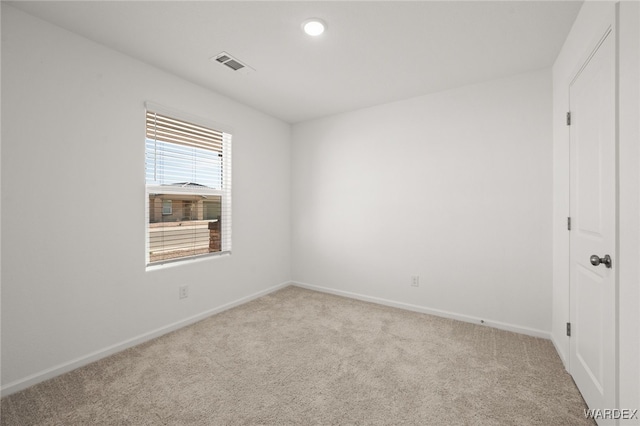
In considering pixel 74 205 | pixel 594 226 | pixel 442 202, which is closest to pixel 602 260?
pixel 594 226

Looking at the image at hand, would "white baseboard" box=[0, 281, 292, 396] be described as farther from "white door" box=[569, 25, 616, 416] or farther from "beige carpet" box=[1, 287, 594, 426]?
"white door" box=[569, 25, 616, 416]

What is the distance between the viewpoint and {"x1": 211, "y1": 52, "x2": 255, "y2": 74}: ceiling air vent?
2.41 metres

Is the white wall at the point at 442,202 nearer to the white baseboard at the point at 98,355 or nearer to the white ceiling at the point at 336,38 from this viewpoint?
the white ceiling at the point at 336,38

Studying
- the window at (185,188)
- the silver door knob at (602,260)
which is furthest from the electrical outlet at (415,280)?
the window at (185,188)

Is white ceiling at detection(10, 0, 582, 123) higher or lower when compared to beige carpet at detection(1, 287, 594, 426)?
higher

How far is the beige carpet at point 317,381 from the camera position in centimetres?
161

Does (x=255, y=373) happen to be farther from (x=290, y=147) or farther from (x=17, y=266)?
(x=290, y=147)

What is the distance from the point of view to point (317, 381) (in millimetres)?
1937

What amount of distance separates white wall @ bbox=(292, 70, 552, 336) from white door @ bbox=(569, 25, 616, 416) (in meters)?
0.69

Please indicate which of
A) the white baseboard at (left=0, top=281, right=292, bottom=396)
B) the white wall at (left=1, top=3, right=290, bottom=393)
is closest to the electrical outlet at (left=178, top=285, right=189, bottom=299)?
the white wall at (left=1, top=3, right=290, bottom=393)

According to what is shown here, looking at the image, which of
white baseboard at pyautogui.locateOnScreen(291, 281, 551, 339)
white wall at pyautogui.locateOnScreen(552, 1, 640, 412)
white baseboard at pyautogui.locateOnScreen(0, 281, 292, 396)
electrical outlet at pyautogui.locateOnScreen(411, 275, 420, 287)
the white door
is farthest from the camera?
electrical outlet at pyautogui.locateOnScreen(411, 275, 420, 287)

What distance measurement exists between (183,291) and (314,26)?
108 inches

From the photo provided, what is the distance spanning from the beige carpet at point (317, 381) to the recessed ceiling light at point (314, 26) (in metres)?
2.58

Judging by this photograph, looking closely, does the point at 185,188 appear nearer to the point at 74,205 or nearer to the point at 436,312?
the point at 74,205
